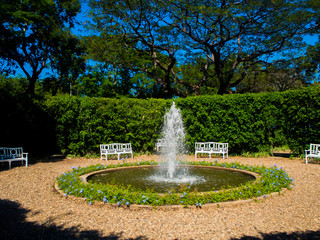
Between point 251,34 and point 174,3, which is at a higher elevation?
point 174,3

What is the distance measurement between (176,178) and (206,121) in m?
6.24

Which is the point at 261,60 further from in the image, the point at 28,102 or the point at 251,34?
the point at 28,102

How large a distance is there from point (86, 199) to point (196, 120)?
29.0 feet

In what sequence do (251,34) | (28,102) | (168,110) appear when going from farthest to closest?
(251,34) < (168,110) < (28,102)

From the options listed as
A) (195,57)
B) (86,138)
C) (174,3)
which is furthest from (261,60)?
(86,138)

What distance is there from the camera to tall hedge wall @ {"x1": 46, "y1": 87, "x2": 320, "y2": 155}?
37.4ft

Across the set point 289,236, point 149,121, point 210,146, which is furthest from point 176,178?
point 149,121

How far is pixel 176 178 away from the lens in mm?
7094

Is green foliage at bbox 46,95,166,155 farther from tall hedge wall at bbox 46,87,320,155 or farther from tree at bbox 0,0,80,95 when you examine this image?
tree at bbox 0,0,80,95

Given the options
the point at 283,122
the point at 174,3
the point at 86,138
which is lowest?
the point at 86,138

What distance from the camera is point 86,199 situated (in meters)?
4.90

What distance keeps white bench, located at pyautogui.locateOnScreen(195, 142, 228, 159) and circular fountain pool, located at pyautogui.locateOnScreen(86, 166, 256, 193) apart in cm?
307

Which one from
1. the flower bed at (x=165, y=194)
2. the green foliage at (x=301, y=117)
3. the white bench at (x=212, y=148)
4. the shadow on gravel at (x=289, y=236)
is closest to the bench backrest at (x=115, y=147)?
the white bench at (x=212, y=148)

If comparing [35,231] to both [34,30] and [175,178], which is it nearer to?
[175,178]
